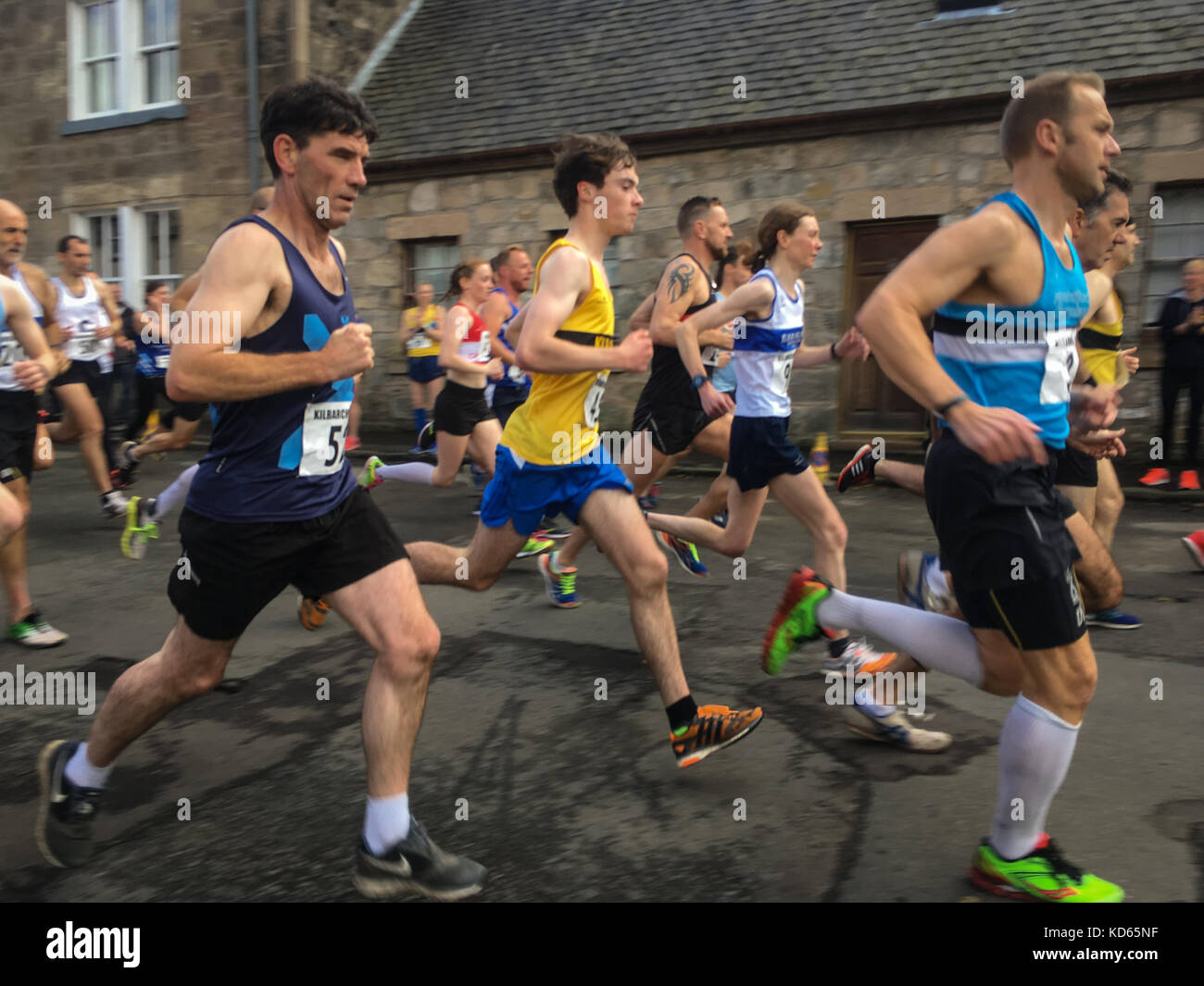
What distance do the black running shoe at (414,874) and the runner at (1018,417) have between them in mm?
1336

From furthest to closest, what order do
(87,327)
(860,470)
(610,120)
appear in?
(610,120), (87,327), (860,470)

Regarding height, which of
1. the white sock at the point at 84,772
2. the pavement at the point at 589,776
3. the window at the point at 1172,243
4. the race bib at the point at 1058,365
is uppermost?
the window at the point at 1172,243

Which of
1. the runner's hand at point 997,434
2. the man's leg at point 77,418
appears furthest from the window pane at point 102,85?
the runner's hand at point 997,434

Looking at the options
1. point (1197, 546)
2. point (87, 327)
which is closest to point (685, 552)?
point (1197, 546)

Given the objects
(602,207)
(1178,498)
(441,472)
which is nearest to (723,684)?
(602,207)

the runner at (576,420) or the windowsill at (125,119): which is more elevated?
the windowsill at (125,119)

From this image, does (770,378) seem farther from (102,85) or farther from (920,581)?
(102,85)

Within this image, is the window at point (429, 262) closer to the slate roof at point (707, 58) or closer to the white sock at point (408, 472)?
the slate roof at point (707, 58)

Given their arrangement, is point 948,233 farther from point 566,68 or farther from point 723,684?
point 566,68

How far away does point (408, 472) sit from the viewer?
7.84 metres

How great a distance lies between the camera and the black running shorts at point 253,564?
112 inches

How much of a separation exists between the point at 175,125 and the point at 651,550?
1554 cm

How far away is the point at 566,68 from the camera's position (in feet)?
47.8

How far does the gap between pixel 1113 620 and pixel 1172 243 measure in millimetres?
7100
